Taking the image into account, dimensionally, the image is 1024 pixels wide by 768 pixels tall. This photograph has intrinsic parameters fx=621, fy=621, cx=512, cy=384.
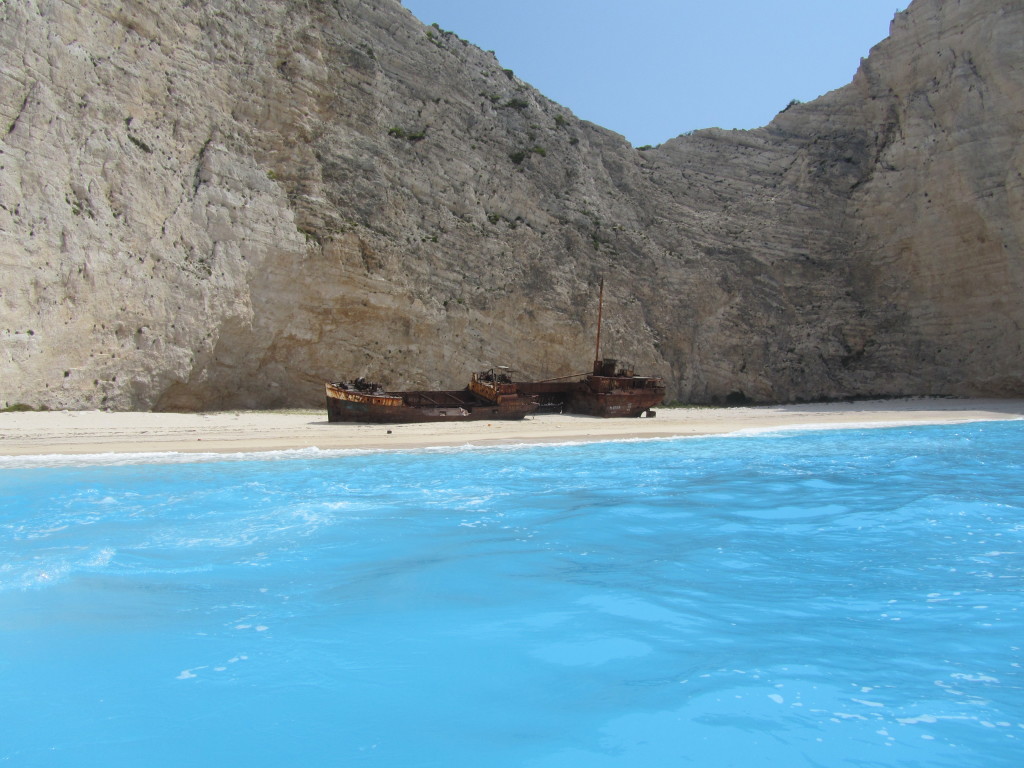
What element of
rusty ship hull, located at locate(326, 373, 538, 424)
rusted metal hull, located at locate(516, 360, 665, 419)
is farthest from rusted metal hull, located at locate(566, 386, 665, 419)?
rusty ship hull, located at locate(326, 373, 538, 424)

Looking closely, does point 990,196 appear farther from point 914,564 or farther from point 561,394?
point 914,564

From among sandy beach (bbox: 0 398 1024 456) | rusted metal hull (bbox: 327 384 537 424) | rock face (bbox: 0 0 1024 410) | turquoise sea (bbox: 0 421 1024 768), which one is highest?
rock face (bbox: 0 0 1024 410)

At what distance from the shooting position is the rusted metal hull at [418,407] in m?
20.3

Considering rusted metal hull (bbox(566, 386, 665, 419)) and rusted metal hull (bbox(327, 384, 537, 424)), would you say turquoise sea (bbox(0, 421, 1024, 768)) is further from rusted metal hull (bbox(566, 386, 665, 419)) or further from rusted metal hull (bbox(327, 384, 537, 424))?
rusted metal hull (bbox(566, 386, 665, 419))

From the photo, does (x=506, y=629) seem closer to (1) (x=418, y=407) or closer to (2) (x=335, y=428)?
(2) (x=335, y=428)

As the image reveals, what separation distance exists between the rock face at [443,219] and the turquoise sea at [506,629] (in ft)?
48.0

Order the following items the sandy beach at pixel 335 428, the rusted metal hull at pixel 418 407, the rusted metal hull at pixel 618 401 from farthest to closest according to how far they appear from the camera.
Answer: the rusted metal hull at pixel 618 401
the rusted metal hull at pixel 418 407
the sandy beach at pixel 335 428

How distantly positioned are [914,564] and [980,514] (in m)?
3.08

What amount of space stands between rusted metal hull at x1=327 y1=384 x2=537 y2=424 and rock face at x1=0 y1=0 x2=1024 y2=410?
4435 millimetres

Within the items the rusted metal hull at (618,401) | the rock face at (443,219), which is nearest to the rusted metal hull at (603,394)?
the rusted metal hull at (618,401)

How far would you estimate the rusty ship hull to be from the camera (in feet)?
66.7

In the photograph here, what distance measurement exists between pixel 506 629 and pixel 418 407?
1808 centimetres

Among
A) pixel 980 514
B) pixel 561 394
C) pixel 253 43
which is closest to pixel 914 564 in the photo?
pixel 980 514

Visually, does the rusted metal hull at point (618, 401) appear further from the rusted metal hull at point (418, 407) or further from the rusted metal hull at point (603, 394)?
the rusted metal hull at point (418, 407)
